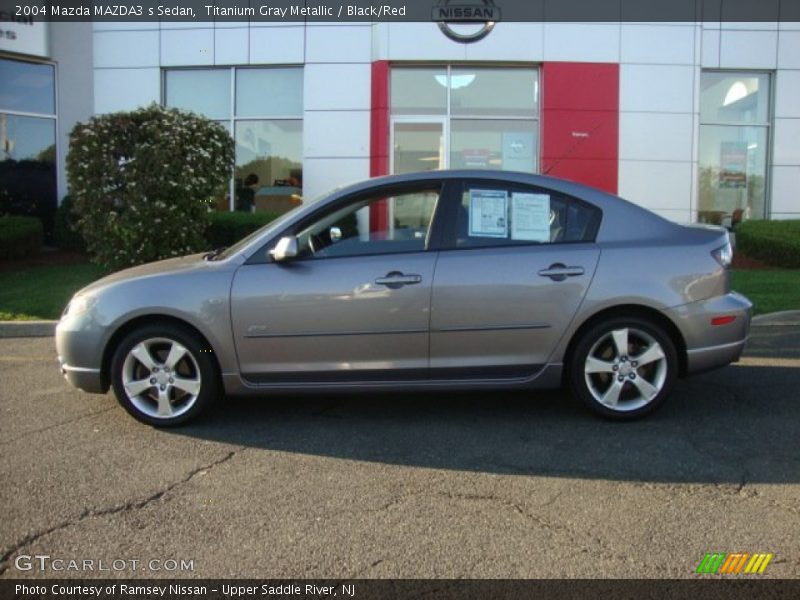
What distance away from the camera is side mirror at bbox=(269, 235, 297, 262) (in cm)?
471

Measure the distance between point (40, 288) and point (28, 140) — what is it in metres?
5.76

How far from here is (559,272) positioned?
15.7ft

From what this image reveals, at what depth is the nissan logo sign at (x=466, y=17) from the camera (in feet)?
43.5

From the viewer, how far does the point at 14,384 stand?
608 cm

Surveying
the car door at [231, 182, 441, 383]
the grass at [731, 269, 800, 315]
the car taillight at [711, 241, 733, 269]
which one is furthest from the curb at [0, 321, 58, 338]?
the grass at [731, 269, 800, 315]

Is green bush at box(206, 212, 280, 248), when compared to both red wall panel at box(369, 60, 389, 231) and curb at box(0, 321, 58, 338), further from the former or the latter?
curb at box(0, 321, 58, 338)

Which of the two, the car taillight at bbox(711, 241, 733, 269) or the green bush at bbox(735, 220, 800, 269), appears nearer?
the car taillight at bbox(711, 241, 733, 269)

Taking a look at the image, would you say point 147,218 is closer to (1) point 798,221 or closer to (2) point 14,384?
(2) point 14,384

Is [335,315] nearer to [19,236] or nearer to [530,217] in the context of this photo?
[530,217]

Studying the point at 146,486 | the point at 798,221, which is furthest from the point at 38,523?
the point at 798,221

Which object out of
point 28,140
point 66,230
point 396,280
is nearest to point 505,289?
point 396,280

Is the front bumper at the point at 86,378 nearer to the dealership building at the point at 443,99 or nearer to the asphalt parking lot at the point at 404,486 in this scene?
the asphalt parking lot at the point at 404,486

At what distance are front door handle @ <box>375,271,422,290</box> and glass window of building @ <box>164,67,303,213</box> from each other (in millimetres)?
9770

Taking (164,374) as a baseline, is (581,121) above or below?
above
